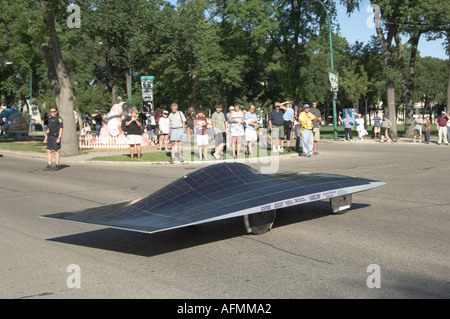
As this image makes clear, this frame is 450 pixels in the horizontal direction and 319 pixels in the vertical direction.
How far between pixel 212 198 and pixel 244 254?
884 mm

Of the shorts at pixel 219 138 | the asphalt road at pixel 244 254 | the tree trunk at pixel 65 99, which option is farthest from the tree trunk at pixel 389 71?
the asphalt road at pixel 244 254

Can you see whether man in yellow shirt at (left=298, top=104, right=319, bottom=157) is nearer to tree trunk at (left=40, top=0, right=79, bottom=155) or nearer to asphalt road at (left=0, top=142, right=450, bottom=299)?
asphalt road at (left=0, top=142, right=450, bottom=299)

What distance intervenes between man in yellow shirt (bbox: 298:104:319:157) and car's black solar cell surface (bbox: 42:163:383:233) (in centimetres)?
1115

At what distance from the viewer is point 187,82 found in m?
56.7

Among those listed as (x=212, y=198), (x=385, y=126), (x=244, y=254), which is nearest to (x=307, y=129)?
(x=212, y=198)

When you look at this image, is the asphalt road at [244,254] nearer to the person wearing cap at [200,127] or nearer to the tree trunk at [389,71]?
the person wearing cap at [200,127]

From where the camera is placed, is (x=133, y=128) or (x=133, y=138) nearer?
(x=133, y=128)

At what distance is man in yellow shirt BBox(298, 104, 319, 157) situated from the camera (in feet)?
61.7

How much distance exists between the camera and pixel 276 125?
20141 mm

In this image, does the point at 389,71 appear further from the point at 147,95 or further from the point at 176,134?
the point at 176,134

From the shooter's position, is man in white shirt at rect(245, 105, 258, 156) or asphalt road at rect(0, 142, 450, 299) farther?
man in white shirt at rect(245, 105, 258, 156)

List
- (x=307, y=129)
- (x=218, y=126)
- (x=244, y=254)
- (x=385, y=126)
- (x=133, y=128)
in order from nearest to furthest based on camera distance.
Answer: (x=244, y=254), (x=218, y=126), (x=133, y=128), (x=307, y=129), (x=385, y=126)

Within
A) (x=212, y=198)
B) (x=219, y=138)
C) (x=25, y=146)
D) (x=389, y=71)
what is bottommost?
(x=212, y=198)

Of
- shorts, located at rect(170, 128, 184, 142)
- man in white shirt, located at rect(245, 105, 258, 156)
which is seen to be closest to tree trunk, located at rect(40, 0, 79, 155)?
shorts, located at rect(170, 128, 184, 142)
